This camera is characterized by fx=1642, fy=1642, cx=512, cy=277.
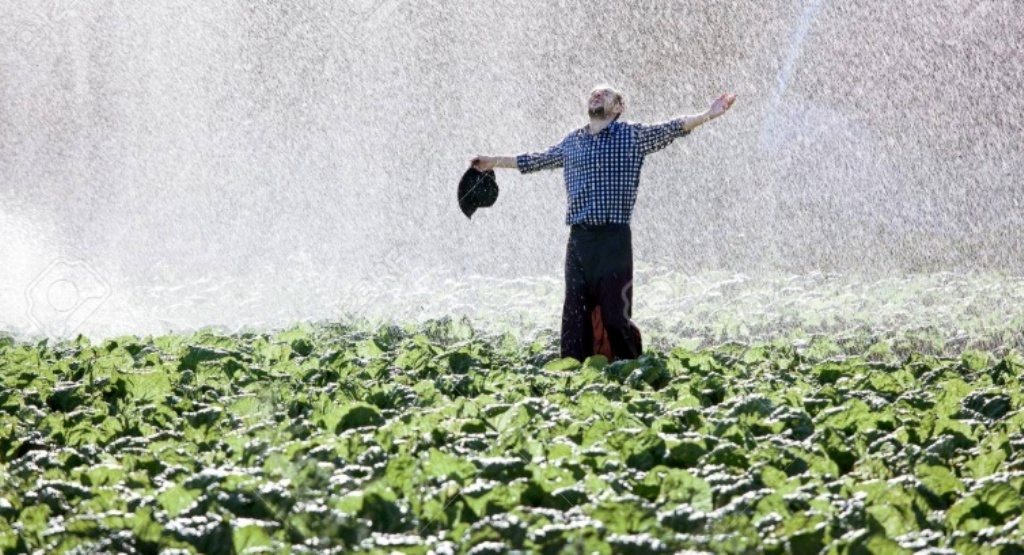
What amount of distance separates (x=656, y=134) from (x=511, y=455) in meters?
3.66

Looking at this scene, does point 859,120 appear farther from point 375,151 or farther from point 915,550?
point 915,550

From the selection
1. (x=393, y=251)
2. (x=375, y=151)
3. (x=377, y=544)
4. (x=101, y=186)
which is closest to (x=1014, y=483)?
(x=377, y=544)

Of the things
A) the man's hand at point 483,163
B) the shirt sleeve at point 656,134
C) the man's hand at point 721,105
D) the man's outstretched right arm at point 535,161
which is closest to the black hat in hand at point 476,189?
the man's hand at point 483,163

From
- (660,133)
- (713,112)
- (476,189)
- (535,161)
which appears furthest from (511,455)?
(476,189)

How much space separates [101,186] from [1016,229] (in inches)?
482

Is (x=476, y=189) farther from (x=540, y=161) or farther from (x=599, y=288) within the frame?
(x=599, y=288)

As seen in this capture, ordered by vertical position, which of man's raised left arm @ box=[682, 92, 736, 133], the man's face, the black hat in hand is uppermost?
the man's face

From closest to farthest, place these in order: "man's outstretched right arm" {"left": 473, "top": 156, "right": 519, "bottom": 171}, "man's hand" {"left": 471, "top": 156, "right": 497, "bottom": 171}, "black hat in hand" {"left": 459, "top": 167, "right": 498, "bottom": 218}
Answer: "man's outstretched right arm" {"left": 473, "top": 156, "right": 519, "bottom": 171} → "man's hand" {"left": 471, "top": 156, "right": 497, "bottom": 171} → "black hat in hand" {"left": 459, "top": 167, "right": 498, "bottom": 218}

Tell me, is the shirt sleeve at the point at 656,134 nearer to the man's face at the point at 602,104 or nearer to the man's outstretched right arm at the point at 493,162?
the man's face at the point at 602,104

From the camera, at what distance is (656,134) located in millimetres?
8227

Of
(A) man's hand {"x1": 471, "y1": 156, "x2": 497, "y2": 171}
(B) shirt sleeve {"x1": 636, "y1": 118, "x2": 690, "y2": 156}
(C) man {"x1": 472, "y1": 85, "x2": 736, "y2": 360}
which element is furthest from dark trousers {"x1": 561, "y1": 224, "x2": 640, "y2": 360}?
(A) man's hand {"x1": 471, "y1": 156, "x2": 497, "y2": 171}

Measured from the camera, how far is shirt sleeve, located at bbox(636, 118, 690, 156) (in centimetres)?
821

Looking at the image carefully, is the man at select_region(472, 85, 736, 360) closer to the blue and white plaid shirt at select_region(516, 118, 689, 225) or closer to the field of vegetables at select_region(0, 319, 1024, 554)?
the blue and white plaid shirt at select_region(516, 118, 689, 225)

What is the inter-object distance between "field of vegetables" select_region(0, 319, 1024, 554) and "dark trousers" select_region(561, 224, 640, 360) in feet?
2.18
